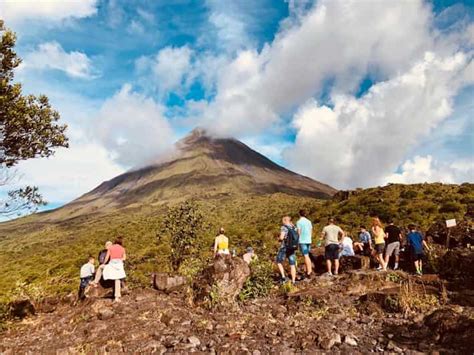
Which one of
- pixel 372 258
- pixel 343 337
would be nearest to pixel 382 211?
pixel 372 258

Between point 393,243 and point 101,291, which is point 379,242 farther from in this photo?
point 101,291

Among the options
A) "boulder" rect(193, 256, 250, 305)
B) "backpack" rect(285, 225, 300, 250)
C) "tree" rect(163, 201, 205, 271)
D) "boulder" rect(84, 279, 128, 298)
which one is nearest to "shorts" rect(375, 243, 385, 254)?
"backpack" rect(285, 225, 300, 250)

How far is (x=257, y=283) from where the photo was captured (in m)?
13.5

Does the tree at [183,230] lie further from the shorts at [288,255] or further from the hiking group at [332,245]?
the shorts at [288,255]

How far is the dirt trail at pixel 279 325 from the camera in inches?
328

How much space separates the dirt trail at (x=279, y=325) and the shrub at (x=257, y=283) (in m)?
0.44

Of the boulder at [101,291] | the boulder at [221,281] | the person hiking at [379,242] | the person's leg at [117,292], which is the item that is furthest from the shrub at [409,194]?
the person's leg at [117,292]

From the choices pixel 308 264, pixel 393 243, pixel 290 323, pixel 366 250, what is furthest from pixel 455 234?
pixel 290 323

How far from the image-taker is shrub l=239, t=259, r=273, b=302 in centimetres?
1308

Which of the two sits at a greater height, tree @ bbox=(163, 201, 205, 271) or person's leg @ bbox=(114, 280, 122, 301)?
tree @ bbox=(163, 201, 205, 271)

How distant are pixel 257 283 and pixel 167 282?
4370 millimetres

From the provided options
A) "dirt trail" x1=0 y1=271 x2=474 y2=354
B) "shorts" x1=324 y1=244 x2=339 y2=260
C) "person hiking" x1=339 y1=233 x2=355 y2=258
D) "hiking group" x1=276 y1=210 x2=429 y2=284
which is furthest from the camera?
"person hiking" x1=339 y1=233 x2=355 y2=258

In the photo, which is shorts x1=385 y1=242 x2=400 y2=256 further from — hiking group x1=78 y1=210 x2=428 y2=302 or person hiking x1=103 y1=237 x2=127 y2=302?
person hiking x1=103 y1=237 x2=127 y2=302

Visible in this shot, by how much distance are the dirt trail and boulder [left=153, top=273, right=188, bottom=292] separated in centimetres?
147
